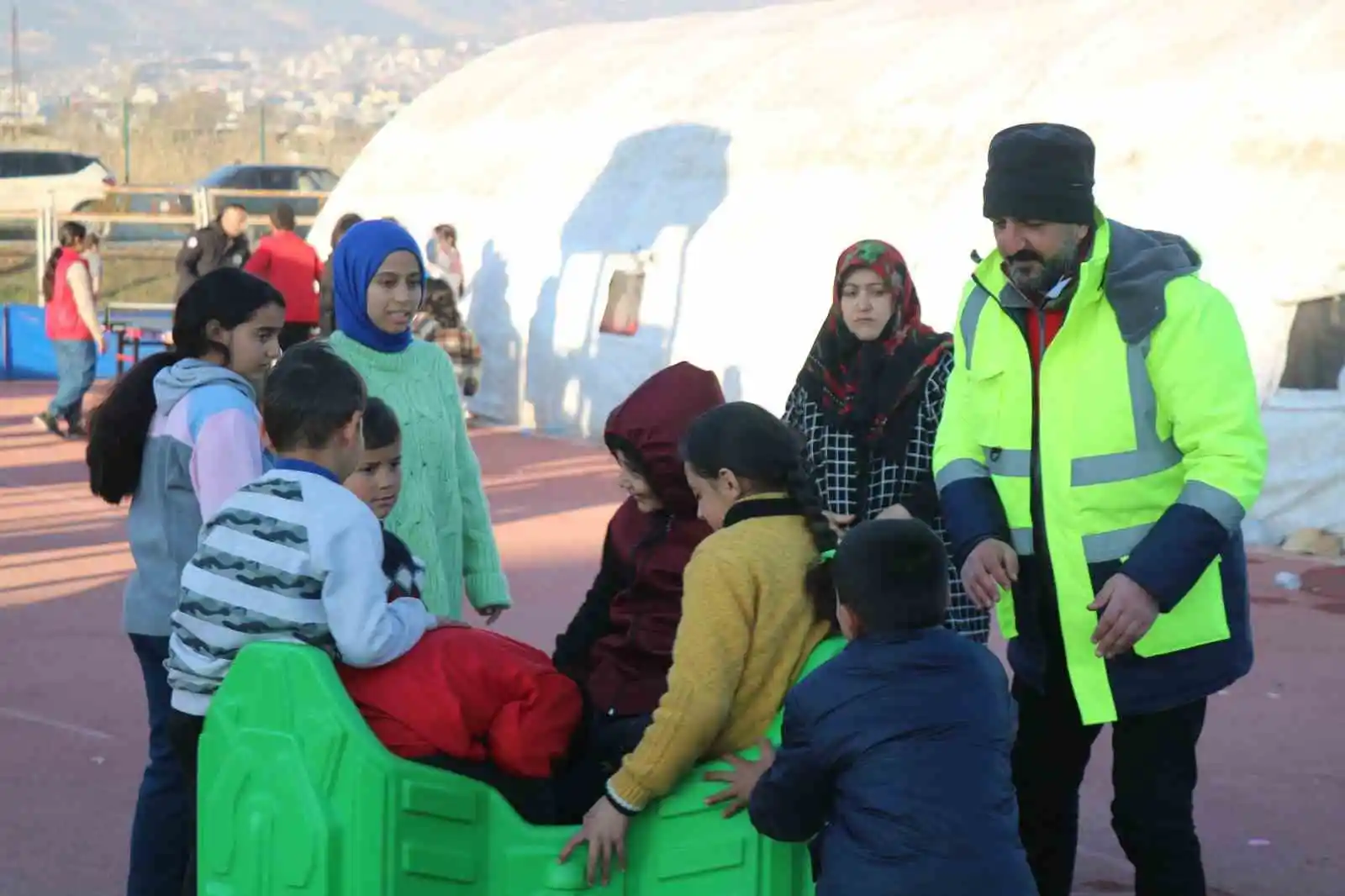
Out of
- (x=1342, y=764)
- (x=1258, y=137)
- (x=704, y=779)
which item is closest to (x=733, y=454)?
(x=704, y=779)

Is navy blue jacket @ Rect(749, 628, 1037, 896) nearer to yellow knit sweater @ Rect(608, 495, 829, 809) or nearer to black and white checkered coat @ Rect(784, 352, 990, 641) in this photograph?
Answer: yellow knit sweater @ Rect(608, 495, 829, 809)

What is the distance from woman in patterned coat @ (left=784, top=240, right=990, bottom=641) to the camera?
16.0ft

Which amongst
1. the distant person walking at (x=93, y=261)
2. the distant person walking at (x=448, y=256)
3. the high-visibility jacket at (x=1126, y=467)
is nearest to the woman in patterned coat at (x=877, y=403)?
the high-visibility jacket at (x=1126, y=467)

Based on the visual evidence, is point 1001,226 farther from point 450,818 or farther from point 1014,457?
point 450,818

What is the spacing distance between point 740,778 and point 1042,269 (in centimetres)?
119

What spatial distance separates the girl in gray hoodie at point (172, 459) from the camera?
4508mm

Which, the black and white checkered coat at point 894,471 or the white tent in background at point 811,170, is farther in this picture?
the white tent in background at point 811,170

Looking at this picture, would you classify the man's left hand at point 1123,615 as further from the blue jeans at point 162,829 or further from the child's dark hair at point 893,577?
the blue jeans at point 162,829

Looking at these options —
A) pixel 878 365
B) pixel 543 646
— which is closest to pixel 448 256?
pixel 543 646

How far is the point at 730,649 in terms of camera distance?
142 inches

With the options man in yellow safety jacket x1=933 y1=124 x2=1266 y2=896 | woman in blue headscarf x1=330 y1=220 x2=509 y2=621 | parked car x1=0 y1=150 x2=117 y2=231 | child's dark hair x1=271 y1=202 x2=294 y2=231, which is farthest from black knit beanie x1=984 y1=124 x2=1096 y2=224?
parked car x1=0 y1=150 x2=117 y2=231

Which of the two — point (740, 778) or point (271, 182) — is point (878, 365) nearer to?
point (740, 778)

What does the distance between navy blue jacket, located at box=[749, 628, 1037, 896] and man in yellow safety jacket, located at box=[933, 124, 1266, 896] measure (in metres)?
0.60

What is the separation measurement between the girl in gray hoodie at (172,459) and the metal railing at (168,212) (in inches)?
586
